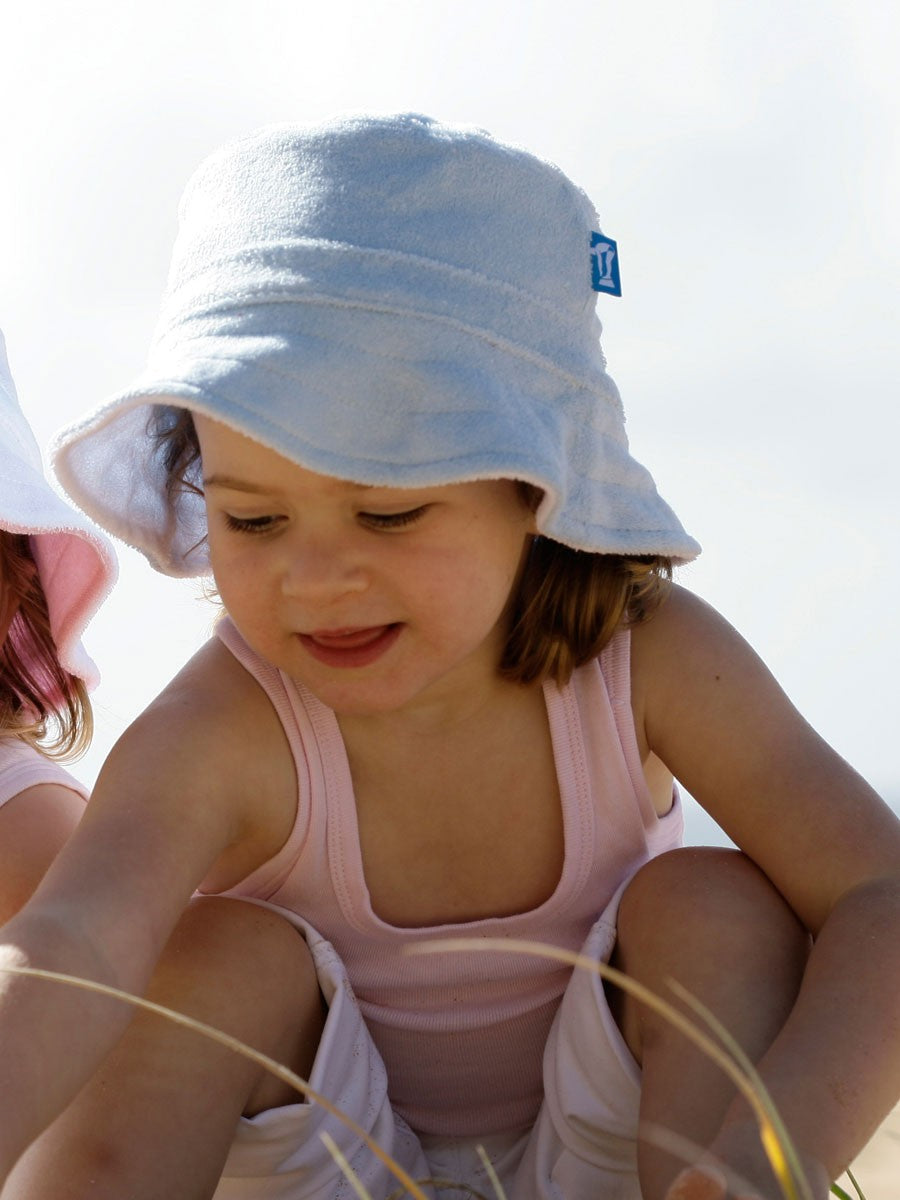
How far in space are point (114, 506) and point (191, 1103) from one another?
902 mm

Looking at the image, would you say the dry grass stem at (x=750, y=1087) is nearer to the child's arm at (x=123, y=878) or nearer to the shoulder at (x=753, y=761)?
the shoulder at (x=753, y=761)

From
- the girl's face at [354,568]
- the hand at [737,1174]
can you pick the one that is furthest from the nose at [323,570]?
the hand at [737,1174]

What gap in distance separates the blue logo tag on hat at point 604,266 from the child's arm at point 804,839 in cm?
47

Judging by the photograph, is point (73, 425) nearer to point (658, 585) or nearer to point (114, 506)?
point (114, 506)

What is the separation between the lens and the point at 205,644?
2.21 meters

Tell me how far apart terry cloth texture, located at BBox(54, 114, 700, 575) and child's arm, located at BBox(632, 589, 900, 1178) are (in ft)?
0.56

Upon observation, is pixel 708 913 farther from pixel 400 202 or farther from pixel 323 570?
pixel 400 202

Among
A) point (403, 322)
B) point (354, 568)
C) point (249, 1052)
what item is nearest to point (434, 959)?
point (354, 568)

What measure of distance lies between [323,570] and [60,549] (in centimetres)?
107

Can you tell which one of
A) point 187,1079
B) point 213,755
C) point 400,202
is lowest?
point 187,1079

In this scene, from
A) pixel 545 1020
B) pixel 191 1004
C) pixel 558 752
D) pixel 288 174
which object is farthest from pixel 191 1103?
pixel 288 174

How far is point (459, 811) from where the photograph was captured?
84.0 inches

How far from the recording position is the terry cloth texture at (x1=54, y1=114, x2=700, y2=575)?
175 centimetres

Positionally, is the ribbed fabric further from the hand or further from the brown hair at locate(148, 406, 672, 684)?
the hand
